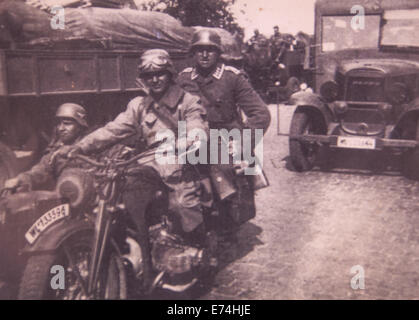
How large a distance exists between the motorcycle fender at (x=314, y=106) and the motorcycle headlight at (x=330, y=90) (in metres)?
0.16

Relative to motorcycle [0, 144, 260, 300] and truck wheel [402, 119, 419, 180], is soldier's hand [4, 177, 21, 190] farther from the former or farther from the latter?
truck wheel [402, 119, 419, 180]

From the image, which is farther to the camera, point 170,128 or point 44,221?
point 170,128

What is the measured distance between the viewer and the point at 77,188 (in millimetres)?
2875

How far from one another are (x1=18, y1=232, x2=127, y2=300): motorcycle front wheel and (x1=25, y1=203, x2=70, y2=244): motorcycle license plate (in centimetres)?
14

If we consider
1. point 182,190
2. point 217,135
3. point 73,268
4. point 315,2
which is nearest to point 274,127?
point 315,2

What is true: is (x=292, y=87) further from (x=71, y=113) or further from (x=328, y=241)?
(x=71, y=113)

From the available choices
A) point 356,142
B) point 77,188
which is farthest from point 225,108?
point 356,142

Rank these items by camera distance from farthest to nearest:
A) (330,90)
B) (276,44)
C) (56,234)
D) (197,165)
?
(276,44)
(330,90)
(197,165)
(56,234)

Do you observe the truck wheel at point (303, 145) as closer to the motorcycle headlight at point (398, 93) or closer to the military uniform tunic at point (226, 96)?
the motorcycle headlight at point (398, 93)

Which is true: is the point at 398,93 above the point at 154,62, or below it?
below

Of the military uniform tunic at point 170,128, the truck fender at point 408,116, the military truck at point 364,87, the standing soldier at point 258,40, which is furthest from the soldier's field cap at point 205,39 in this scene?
the standing soldier at point 258,40

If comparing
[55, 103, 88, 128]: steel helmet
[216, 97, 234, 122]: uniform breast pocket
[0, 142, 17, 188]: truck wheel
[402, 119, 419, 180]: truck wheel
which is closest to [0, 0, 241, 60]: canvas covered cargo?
[0, 142, 17, 188]: truck wheel

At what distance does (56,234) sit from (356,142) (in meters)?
5.04

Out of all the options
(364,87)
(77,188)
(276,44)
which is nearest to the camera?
(77,188)
